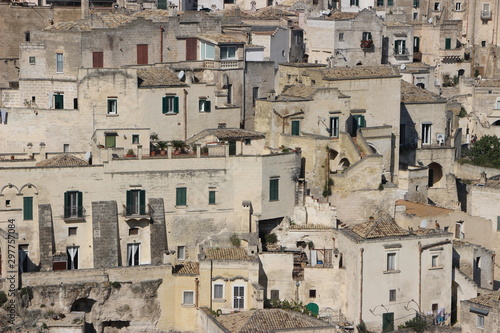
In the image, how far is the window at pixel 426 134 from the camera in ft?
267

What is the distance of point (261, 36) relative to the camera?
82.4m

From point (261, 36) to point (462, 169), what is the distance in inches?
530

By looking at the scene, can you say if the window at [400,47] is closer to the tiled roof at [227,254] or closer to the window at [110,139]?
the window at [110,139]

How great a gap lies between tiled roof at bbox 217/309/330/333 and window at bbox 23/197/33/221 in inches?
380

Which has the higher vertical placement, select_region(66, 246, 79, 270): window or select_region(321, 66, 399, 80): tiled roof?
select_region(321, 66, 399, 80): tiled roof

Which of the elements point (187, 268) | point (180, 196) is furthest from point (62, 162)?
point (187, 268)

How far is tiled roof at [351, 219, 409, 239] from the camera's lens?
65.6 metres

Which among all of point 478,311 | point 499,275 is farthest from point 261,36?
point 478,311

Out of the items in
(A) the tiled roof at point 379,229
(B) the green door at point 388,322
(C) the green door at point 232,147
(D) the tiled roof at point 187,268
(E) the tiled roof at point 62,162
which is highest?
(C) the green door at point 232,147

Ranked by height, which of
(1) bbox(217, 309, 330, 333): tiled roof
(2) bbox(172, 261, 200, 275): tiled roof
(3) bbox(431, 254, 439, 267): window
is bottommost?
(1) bbox(217, 309, 330, 333): tiled roof

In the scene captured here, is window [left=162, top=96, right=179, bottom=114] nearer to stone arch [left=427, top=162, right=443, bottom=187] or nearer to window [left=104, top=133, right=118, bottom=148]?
window [left=104, top=133, right=118, bottom=148]

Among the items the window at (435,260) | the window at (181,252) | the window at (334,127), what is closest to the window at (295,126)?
the window at (334,127)

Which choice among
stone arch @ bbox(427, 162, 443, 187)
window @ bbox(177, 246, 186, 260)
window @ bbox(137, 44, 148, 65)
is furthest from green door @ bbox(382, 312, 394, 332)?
window @ bbox(137, 44, 148, 65)

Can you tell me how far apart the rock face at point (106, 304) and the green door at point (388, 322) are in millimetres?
10103
